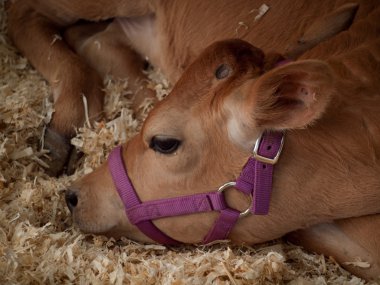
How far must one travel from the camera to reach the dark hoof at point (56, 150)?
13.8 ft

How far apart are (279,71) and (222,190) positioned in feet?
2.41

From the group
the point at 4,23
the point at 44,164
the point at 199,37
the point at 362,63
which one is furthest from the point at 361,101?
the point at 4,23

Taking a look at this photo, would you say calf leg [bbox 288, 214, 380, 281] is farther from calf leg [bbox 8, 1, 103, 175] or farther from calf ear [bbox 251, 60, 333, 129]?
calf leg [bbox 8, 1, 103, 175]

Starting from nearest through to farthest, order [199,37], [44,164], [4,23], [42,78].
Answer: [44,164]
[199,37]
[42,78]
[4,23]

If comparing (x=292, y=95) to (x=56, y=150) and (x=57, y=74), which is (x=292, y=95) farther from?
A: (x=57, y=74)

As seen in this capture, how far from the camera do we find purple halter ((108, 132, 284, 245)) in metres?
2.89

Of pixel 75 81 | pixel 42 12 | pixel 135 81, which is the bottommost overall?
pixel 135 81

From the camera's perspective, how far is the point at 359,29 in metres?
3.40

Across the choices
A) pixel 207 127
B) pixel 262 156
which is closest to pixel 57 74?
pixel 207 127

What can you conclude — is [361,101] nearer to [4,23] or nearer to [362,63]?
[362,63]

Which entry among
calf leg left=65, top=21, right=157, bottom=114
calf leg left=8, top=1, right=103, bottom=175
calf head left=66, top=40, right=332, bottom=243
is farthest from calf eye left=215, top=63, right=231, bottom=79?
calf leg left=65, top=21, right=157, bottom=114

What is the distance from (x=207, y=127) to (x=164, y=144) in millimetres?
223

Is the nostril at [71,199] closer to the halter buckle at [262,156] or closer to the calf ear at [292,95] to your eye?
the halter buckle at [262,156]

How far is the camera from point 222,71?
300 cm
